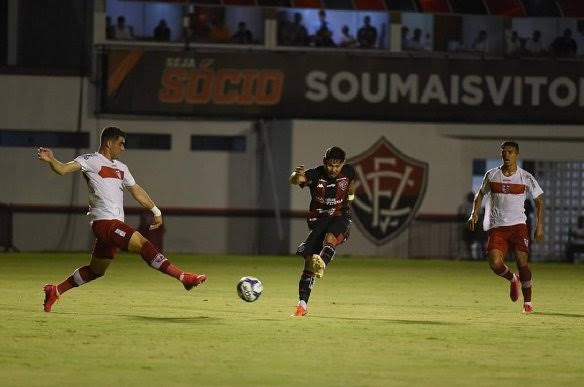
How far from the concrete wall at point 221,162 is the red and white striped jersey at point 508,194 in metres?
17.5

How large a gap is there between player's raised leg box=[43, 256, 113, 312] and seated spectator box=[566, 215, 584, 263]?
2153 cm

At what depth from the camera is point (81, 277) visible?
52.9ft

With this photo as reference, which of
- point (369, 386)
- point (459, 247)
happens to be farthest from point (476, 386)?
point (459, 247)

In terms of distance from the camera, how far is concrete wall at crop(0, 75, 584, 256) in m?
35.5

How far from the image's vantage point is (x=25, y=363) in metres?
11.5

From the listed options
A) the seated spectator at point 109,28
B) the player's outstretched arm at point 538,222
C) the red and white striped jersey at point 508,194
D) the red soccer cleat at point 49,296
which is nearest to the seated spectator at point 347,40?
the seated spectator at point 109,28

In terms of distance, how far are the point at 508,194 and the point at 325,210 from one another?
2.71m

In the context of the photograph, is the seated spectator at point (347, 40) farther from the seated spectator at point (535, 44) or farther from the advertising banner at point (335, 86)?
the seated spectator at point (535, 44)

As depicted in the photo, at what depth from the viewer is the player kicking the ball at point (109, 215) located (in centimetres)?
1564

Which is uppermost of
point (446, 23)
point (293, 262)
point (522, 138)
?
point (446, 23)

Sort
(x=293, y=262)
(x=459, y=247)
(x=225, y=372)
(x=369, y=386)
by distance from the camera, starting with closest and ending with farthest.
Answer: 1. (x=369, y=386)
2. (x=225, y=372)
3. (x=293, y=262)
4. (x=459, y=247)

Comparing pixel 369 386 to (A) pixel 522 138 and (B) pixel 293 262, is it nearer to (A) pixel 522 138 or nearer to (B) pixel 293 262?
(B) pixel 293 262

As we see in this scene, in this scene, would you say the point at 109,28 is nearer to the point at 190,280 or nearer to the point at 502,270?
the point at 502,270

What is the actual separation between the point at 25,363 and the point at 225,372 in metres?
1.70
